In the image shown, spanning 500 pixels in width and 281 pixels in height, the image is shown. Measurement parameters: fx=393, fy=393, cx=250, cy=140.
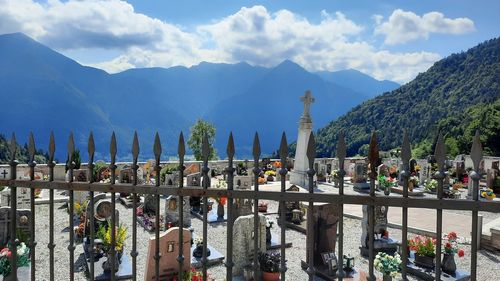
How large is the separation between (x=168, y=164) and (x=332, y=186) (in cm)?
874

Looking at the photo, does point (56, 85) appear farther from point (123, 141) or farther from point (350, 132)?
point (350, 132)

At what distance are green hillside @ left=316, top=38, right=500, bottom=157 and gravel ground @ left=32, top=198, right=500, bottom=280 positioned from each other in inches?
2262

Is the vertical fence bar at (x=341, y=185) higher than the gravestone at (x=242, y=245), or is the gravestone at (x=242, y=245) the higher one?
the vertical fence bar at (x=341, y=185)

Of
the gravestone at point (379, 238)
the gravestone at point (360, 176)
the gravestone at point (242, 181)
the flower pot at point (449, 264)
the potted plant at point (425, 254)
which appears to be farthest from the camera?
the gravestone at point (360, 176)

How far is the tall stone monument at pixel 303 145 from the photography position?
1750cm

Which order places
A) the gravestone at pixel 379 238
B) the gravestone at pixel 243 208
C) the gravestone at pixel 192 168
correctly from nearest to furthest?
1. the gravestone at pixel 379 238
2. the gravestone at pixel 243 208
3. the gravestone at pixel 192 168

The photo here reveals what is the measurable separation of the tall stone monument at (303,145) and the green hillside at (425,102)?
168 ft

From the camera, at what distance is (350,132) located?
307 feet

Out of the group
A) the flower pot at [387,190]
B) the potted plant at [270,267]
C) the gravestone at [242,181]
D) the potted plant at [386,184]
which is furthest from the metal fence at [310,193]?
the flower pot at [387,190]

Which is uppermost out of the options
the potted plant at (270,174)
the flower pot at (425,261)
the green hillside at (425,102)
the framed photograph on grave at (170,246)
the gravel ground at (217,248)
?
the green hillside at (425,102)

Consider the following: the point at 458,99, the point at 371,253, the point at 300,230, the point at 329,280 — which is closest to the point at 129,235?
the point at 300,230

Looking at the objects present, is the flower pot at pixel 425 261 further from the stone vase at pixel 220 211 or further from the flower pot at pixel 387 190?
the flower pot at pixel 387 190

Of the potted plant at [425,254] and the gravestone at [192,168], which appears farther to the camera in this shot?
the gravestone at [192,168]

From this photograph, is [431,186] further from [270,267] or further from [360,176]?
[270,267]
